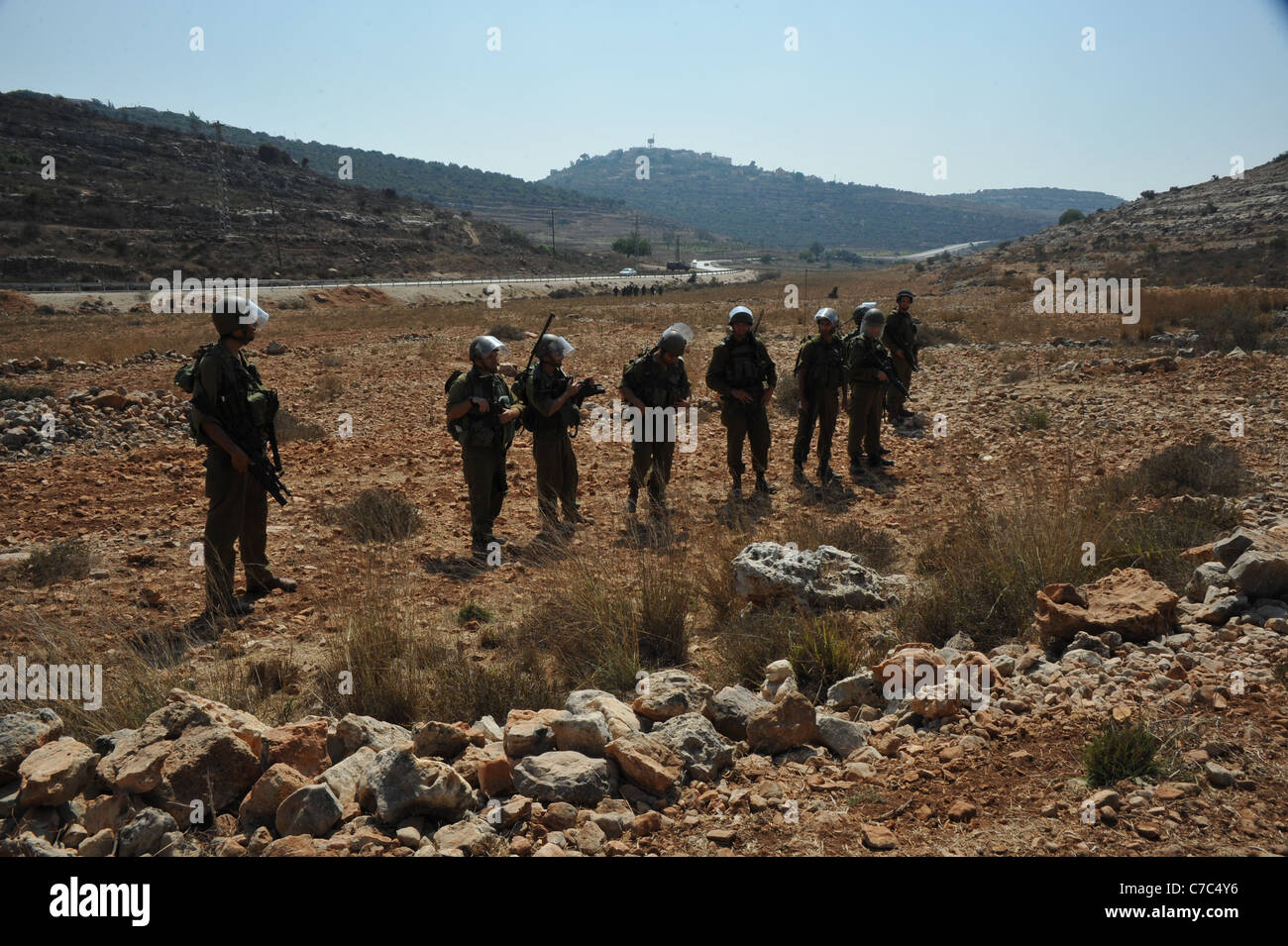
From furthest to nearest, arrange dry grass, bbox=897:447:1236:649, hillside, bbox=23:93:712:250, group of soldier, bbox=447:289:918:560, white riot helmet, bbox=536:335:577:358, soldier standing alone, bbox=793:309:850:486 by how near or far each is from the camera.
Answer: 1. hillside, bbox=23:93:712:250
2. soldier standing alone, bbox=793:309:850:486
3. white riot helmet, bbox=536:335:577:358
4. group of soldier, bbox=447:289:918:560
5. dry grass, bbox=897:447:1236:649

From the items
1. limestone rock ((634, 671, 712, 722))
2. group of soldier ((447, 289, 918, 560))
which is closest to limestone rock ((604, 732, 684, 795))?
limestone rock ((634, 671, 712, 722))

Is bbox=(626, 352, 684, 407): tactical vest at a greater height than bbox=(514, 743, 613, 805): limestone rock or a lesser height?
greater

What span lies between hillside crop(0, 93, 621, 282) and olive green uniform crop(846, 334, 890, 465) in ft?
155

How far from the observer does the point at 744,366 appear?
8.40m

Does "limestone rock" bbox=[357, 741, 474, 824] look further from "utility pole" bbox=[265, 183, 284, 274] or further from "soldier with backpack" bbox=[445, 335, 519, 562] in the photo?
"utility pole" bbox=[265, 183, 284, 274]

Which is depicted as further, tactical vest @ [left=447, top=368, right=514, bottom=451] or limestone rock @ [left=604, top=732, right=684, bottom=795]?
tactical vest @ [left=447, top=368, right=514, bottom=451]

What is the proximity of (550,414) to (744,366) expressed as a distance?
2147 mm

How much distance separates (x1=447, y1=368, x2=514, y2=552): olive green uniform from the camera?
22.8 feet
